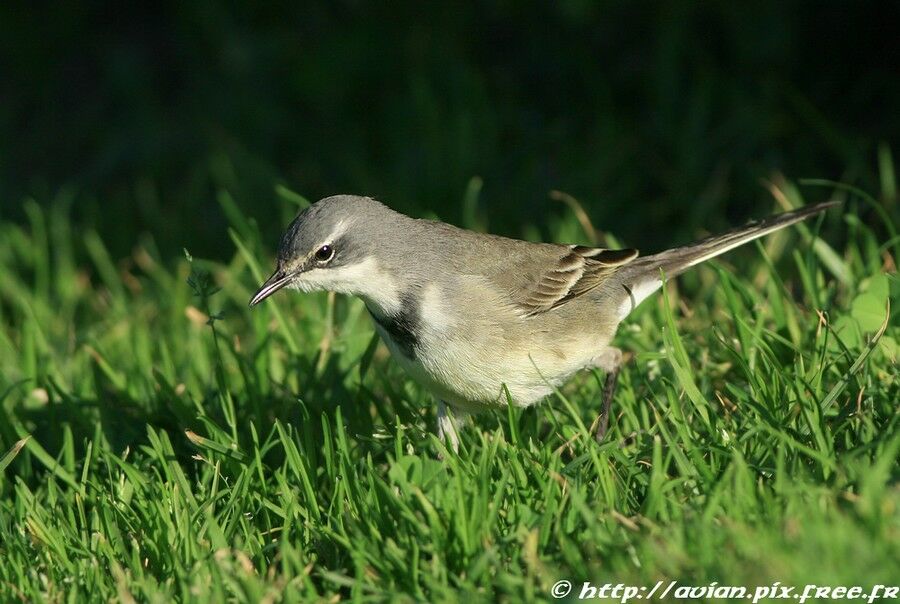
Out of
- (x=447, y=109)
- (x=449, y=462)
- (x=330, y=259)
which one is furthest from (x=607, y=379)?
(x=447, y=109)

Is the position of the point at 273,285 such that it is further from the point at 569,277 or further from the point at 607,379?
the point at 607,379

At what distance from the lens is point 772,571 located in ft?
12.4

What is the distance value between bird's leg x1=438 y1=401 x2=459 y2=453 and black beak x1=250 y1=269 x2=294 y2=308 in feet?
3.31

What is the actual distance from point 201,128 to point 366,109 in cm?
158

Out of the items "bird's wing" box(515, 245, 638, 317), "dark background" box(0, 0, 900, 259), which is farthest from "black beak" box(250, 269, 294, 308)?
"dark background" box(0, 0, 900, 259)

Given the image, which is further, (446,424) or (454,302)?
(446,424)

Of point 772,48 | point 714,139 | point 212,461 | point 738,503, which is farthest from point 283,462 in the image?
point 772,48

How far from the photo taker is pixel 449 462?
195 inches

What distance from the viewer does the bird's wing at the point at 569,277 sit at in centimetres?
593

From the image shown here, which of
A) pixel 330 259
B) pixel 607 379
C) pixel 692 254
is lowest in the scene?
pixel 607 379

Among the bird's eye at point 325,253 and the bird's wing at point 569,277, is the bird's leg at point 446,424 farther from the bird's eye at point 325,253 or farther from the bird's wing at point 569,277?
the bird's eye at point 325,253

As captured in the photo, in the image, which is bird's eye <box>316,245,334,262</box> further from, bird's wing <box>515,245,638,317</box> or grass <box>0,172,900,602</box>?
bird's wing <box>515,245,638,317</box>

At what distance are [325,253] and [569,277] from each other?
1.38 metres

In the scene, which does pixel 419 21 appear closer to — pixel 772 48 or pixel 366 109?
pixel 366 109
